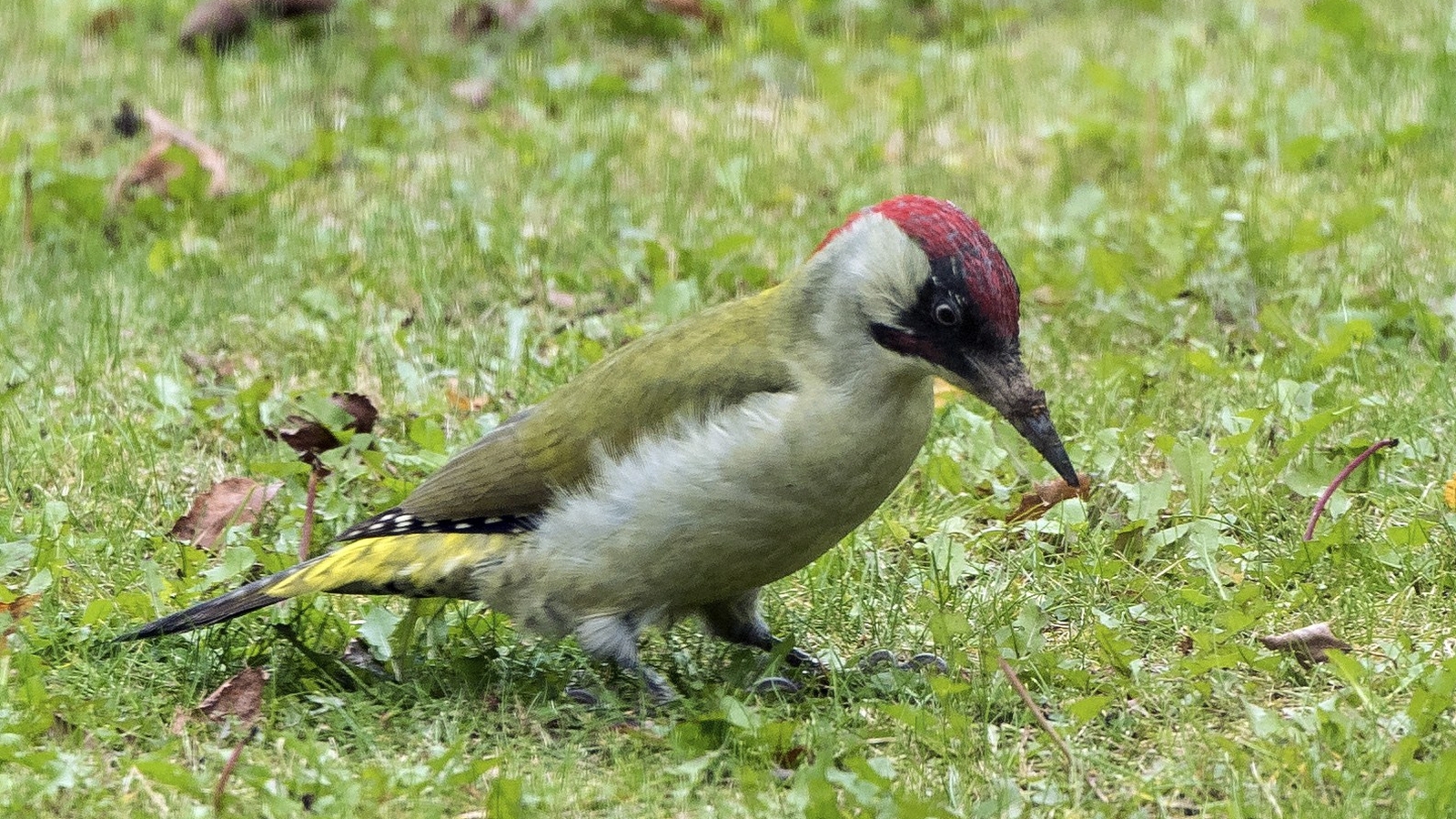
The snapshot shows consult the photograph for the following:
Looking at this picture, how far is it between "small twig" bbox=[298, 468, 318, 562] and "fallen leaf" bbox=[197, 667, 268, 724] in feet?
1.88

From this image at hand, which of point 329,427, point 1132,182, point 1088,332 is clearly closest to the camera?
point 329,427

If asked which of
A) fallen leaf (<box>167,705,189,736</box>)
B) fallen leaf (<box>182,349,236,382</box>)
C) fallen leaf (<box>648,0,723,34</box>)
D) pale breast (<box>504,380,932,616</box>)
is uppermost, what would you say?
fallen leaf (<box>648,0,723,34</box>)

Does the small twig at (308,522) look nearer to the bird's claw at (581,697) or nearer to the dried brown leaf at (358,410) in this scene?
the dried brown leaf at (358,410)

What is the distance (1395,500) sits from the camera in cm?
410

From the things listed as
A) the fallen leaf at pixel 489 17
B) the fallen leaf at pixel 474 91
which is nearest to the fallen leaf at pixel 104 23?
the fallen leaf at pixel 489 17

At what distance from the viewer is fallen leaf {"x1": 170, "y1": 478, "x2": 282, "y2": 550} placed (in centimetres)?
422

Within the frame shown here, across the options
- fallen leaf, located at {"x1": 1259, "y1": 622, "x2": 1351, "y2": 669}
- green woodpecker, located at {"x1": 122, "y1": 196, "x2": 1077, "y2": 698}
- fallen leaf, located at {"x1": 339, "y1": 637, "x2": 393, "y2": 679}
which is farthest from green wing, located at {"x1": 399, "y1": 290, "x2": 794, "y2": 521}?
fallen leaf, located at {"x1": 1259, "y1": 622, "x2": 1351, "y2": 669}

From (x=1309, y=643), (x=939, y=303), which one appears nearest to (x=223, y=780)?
(x=939, y=303)

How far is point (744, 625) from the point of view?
3789 millimetres

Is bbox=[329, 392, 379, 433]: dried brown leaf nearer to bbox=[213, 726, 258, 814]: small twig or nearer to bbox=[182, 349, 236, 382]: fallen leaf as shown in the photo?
bbox=[182, 349, 236, 382]: fallen leaf

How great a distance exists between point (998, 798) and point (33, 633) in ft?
6.29

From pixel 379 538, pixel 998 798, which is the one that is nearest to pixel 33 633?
pixel 379 538

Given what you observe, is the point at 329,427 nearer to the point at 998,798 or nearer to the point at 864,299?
the point at 864,299

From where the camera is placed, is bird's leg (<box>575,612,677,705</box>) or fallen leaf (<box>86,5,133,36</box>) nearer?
bird's leg (<box>575,612,677,705</box>)
